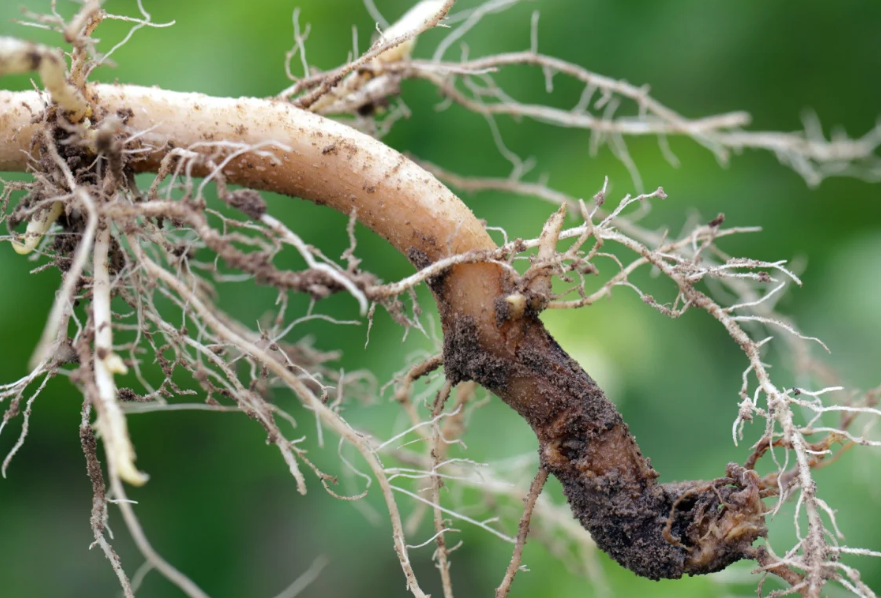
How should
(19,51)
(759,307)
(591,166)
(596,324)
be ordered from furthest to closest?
(591,166) < (596,324) < (759,307) < (19,51)

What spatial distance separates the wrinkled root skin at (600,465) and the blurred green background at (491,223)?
681 mm

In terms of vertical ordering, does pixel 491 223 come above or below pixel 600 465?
above

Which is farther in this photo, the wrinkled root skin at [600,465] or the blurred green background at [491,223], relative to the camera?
the blurred green background at [491,223]

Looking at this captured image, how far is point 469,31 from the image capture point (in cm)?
141

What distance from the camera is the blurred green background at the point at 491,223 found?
50.0 inches

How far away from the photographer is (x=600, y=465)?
21.1 inches

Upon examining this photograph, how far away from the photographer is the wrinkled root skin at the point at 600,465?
1.73ft

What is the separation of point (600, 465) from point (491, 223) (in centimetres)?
82

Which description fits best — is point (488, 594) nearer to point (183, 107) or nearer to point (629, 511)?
point (629, 511)

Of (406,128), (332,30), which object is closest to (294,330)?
Answer: (406,128)

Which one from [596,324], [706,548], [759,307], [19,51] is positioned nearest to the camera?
[19,51]

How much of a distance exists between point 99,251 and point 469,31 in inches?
41.9

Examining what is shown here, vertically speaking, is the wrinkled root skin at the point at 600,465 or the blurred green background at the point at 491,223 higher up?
the blurred green background at the point at 491,223

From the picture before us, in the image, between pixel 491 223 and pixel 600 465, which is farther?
pixel 491 223
